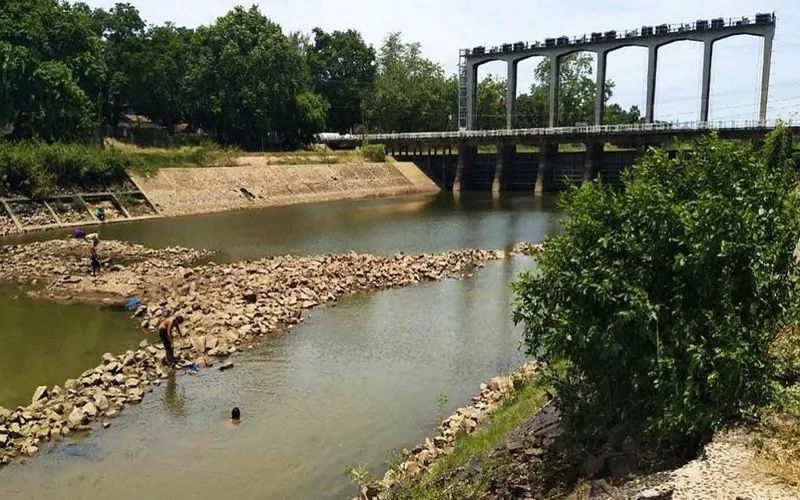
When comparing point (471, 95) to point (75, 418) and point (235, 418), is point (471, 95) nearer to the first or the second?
point (235, 418)

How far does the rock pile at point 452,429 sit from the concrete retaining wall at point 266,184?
40.0 meters

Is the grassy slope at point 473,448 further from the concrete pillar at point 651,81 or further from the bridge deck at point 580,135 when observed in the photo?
the concrete pillar at point 651,81

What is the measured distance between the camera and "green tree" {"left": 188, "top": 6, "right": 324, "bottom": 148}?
72375mm

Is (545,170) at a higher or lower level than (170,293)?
higher

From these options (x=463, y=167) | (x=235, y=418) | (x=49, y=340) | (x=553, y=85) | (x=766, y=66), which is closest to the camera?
(x=235, y=418)

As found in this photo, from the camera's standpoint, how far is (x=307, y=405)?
16.1m

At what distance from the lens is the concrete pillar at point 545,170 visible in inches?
2847

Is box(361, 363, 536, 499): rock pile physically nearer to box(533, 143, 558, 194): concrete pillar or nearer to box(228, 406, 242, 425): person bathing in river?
box(228, 406, 242, 425): person bathing in river

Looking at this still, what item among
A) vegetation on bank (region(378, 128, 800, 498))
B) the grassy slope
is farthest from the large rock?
vegetation on bank (region(378, 128, 800, 498))

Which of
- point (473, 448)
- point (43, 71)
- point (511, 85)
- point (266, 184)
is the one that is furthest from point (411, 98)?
point (473, 448)

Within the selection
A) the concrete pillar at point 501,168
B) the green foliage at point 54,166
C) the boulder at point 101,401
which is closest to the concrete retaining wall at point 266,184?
the green foliage at point 54,166

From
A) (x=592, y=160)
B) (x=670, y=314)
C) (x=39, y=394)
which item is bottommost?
(x=39, y=394)

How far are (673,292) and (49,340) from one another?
18.9 meters

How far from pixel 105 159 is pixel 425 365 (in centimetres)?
3984
